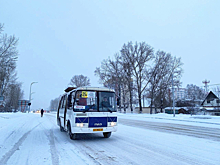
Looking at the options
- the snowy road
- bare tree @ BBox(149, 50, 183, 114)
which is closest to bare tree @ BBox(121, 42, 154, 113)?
bare tree @ BBox(149, 50, 183, 114)

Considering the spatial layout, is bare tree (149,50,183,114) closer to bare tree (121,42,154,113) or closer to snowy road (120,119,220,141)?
bare tree (121,42,154,113)

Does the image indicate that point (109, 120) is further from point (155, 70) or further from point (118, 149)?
point (155, 70)

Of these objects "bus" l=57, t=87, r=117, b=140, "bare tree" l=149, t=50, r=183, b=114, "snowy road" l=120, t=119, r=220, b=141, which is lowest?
"snowy road" l=120, t=119, r=220, b=141

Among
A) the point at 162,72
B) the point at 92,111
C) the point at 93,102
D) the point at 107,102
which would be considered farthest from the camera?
the point at 162,72

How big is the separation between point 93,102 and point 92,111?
46 centimetres

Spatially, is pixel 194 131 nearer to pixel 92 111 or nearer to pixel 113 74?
pixel 92 111

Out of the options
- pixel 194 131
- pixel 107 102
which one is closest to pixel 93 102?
pixel 107 102

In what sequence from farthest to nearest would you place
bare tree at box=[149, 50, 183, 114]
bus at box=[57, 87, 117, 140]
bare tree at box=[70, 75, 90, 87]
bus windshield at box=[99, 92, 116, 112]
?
bare tree at box=[70, 75, 90, 87] < bare tree at box=[149, 50, 183, 114] < bus windshield at box=[99, 92, 116, 112] < bus at box=[57, 87, 117, 140]

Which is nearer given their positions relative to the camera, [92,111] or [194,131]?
[92,111]

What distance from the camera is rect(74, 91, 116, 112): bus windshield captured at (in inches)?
364

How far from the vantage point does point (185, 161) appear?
5922mm

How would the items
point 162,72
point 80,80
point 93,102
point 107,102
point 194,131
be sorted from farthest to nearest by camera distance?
point 80,80 → point 162,72 → point 194,131 → point 107,102 → point 93,102

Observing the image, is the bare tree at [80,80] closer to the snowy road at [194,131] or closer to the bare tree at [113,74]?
the bare tree at [113,74]

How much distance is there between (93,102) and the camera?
30.9 feet
